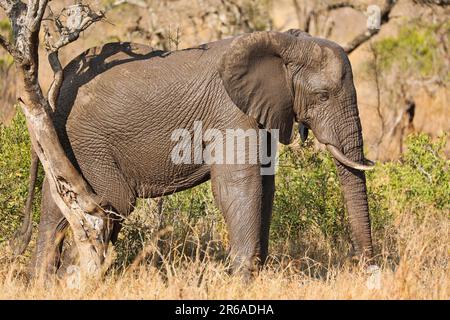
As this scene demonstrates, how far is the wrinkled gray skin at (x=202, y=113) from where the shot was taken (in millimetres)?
7258

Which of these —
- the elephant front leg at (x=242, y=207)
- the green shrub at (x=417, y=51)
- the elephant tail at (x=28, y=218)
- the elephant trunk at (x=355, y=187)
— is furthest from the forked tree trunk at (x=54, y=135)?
the green shrub at (x=417, y=51)

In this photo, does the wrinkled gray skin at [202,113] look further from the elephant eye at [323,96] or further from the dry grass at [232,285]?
the dry grass at [232,285]

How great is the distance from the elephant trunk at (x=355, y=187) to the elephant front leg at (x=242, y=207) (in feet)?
2.27

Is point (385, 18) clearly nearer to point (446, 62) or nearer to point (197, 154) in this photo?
point (446, 62)

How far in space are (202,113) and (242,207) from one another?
29.7 inches

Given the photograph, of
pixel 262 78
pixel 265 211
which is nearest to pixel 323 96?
pixel 262 78

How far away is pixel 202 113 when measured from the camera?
7320 mm

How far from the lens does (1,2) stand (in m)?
6.74

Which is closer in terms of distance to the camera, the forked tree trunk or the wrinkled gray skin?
the forked tree trunk

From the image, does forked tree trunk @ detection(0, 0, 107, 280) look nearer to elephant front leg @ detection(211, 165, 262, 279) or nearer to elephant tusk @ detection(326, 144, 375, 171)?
elephant front leg @ detection(211, 165, 262, 279)

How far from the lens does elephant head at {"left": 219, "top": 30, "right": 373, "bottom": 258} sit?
24.1 ft

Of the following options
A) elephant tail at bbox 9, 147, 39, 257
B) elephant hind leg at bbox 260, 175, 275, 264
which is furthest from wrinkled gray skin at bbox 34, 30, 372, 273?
elephant tail at bbox 9, 147, 39, 257

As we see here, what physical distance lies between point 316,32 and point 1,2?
11073 millimetres
